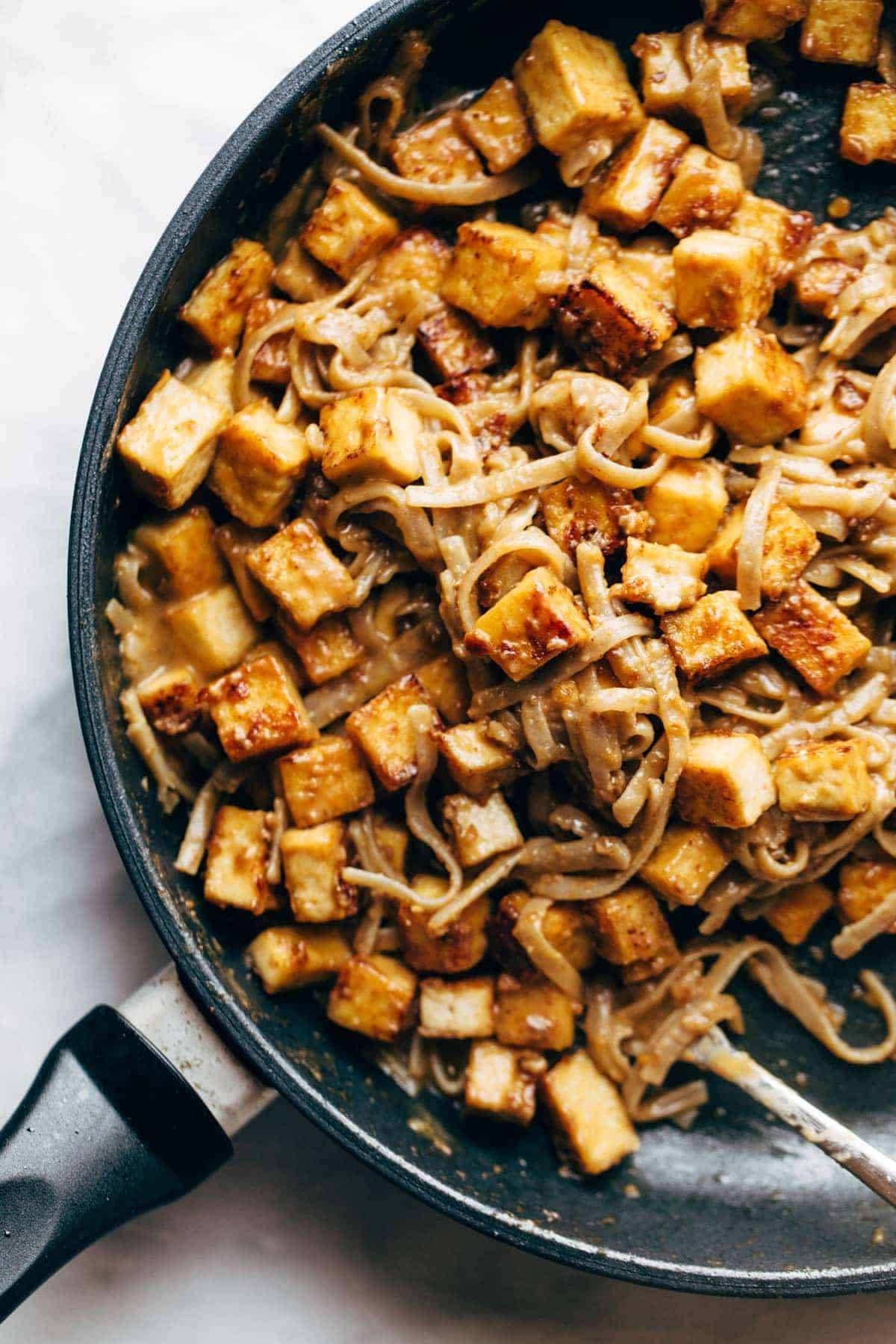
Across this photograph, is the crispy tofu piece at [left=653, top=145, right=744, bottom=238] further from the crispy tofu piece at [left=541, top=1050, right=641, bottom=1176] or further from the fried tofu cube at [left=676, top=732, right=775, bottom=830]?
the crispy tofu piece at [left=541, top=1050, right=641, bottom=1176]

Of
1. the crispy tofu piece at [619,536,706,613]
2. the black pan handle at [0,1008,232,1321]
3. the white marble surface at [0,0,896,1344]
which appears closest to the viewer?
the black pan handle at [0,1008,232,1321]

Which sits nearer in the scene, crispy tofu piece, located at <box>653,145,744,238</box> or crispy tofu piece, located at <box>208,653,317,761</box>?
crispy tofu piece, located at <box>208,653,317,761</box>

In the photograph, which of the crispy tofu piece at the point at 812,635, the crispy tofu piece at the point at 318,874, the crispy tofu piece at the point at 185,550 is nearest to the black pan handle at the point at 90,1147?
the crispy tofu piece at the point at 318,874

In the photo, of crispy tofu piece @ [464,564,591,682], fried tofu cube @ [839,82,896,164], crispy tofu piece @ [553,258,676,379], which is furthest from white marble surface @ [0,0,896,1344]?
fried tofu cube @ [839,82,896,164]

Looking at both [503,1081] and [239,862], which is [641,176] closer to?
[239,862]

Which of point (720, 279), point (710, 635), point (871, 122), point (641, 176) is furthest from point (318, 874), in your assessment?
point (871, 122)
